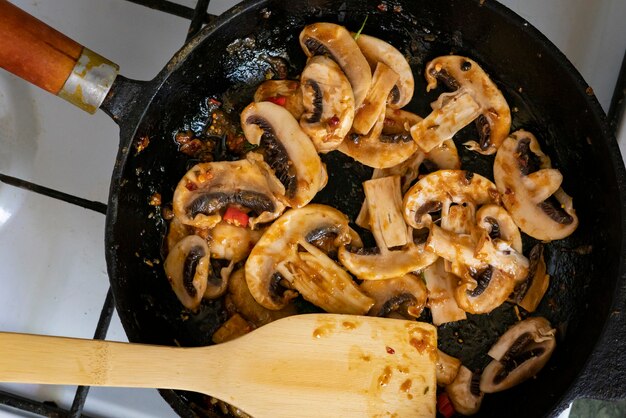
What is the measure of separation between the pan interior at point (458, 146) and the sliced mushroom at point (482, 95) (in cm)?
4

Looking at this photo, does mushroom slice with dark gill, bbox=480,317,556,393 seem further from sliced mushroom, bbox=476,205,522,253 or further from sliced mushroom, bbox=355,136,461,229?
sliced mushroom, bbox=355,136,461,229

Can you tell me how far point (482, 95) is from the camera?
1.55 m

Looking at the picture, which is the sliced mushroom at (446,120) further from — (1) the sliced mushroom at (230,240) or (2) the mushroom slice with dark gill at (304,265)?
(1) the sliced mushroom at (230,240)

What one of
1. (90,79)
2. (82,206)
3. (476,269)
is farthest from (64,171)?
(476,269)

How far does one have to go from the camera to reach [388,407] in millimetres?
1408

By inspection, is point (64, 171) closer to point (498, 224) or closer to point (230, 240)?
point (230, 240)

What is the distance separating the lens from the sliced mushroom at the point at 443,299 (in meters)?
1.54

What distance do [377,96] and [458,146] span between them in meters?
0.24

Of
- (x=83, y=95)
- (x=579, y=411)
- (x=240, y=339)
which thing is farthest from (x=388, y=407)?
(x=83, y=95)

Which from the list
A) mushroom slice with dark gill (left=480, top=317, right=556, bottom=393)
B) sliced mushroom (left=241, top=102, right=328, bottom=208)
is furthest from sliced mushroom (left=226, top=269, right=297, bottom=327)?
mushroom slice with dark gill (left=480, top=317, right=556, bottom=393)

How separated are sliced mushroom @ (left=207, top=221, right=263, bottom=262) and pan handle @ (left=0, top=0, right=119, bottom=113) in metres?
0.41

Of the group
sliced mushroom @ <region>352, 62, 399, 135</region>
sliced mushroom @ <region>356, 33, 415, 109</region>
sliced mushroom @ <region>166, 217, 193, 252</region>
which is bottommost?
sliced mushroom @ <region>166, 217, 193, 252</region>

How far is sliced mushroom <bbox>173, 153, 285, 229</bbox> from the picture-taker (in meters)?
1.50

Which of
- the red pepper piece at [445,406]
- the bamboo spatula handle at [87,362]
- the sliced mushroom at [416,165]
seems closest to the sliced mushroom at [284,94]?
the sliced mushroom at [416,165]
